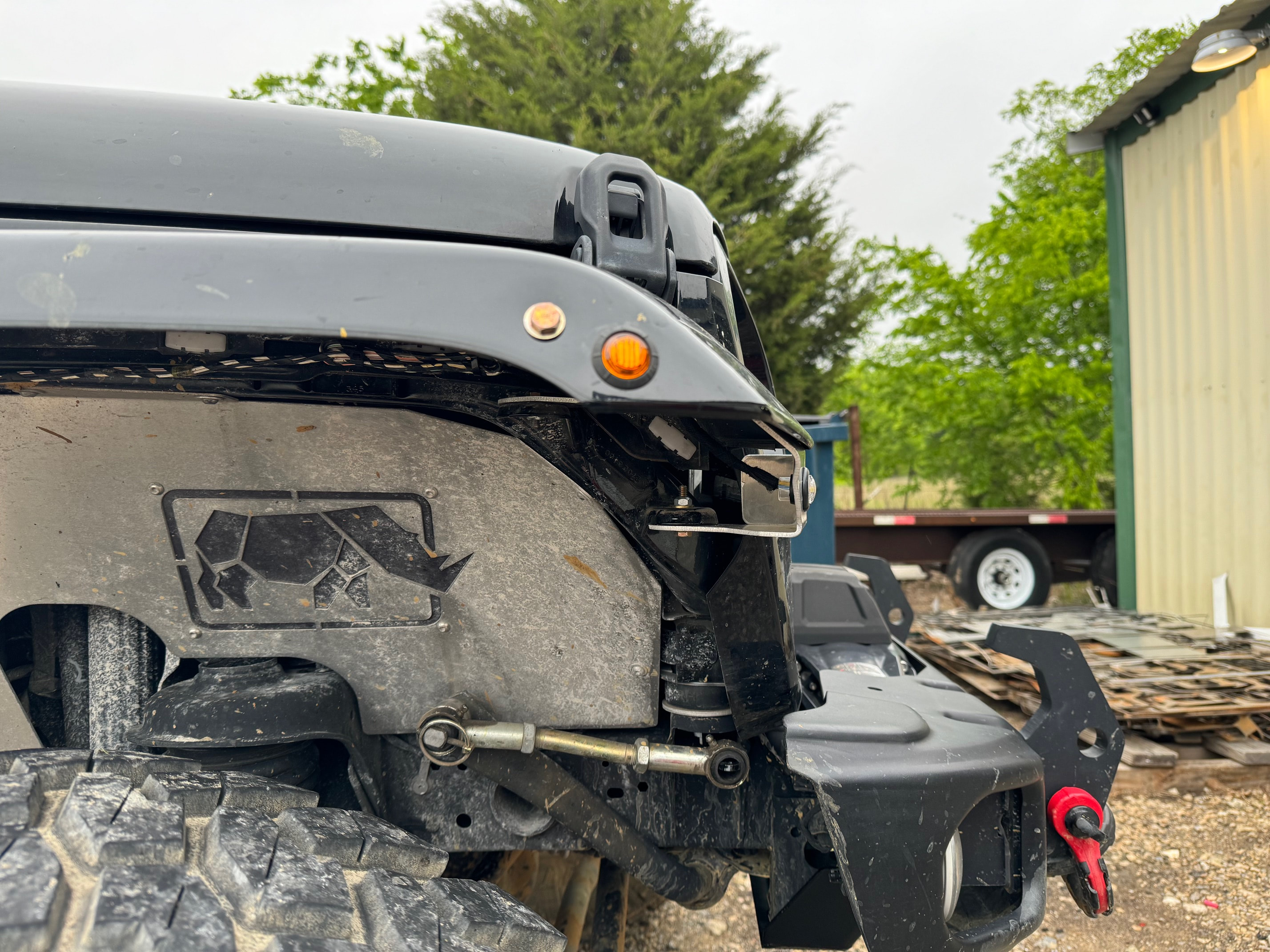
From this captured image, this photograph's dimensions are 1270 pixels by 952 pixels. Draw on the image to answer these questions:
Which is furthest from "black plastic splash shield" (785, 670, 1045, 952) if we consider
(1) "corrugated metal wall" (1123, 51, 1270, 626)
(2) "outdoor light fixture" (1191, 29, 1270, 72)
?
(2) "outdoor light fixture" (1191, 29, 1270, 72)

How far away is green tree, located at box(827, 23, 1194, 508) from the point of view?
10.4 meters

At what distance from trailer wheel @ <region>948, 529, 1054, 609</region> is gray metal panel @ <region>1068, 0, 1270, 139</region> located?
340 centimetres

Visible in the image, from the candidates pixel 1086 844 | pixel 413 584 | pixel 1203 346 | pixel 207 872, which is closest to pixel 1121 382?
pixel 1203 346

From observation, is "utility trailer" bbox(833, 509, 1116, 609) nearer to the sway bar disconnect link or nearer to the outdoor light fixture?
the outdoor light fixture

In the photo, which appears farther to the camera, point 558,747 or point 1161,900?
point 1161,900

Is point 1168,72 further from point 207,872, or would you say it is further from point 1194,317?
point 207,872

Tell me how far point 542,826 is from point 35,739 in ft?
2.54

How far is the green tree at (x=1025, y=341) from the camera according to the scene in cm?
1039

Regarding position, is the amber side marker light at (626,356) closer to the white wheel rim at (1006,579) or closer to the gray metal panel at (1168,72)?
the gray metal panel at (1168,72)

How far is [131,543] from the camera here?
1.10 metres

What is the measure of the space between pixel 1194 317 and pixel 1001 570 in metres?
2.76

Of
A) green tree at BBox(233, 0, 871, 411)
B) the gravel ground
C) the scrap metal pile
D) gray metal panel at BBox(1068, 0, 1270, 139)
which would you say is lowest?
the gravel ground

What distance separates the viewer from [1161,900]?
245 centimetres

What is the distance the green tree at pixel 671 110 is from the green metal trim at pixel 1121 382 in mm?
5231
